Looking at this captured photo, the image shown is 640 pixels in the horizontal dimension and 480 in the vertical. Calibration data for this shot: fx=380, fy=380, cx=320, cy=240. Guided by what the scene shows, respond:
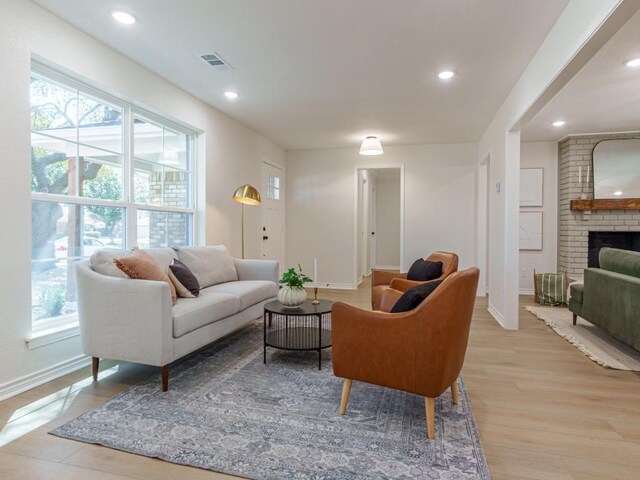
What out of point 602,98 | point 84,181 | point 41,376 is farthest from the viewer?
point 602,98

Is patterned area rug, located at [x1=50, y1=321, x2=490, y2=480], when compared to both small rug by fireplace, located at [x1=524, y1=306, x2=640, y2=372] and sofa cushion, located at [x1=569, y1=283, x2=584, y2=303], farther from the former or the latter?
sofa cushion, located at [x1=569, y1=283, x2=584, y2=303]

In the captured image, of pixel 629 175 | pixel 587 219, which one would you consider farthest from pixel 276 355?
pixel 629 175

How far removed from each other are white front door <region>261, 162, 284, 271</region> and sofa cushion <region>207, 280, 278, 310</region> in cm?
209

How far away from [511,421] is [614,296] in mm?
1957

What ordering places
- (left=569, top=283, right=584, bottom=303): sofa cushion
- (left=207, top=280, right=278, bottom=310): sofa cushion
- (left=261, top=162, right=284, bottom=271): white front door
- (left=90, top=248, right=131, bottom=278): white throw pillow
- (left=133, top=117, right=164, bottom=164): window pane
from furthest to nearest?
1. (left=261, top=162, right=284, bottom=271): white front door
2. (left=569, top=283, right=584, bottom=303): sofa cushion
3. (left=133, top=117, right=164, bottom=164): window pane
4. (left=207, top=280, right=278, bottom=310): sofa cushion
5. (left=90, top=248, right=131, bottom=278): white throw pillow

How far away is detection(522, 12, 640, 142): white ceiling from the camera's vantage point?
3053mm

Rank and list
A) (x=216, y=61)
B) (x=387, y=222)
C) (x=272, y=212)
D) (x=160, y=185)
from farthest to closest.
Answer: (x=387, y=222) → (x=272, y=212) → (x=160, y=185) → (x=216, y=61)

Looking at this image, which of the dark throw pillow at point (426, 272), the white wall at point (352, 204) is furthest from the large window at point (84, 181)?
the white wall at point (352, 204)

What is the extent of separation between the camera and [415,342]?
6.23 feet

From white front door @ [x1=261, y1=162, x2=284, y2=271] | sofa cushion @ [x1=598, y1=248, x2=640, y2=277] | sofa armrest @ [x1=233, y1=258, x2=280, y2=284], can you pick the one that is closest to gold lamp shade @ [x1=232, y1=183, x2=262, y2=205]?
sofa armrest @ [x1=233, y1=258, x2=280, y2=284]

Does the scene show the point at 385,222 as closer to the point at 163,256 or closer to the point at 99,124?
the point at 163,256

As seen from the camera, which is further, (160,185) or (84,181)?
(160,185)

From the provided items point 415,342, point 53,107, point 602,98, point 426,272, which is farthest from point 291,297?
point 602,98

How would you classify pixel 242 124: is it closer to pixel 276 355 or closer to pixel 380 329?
pixel 276 355
